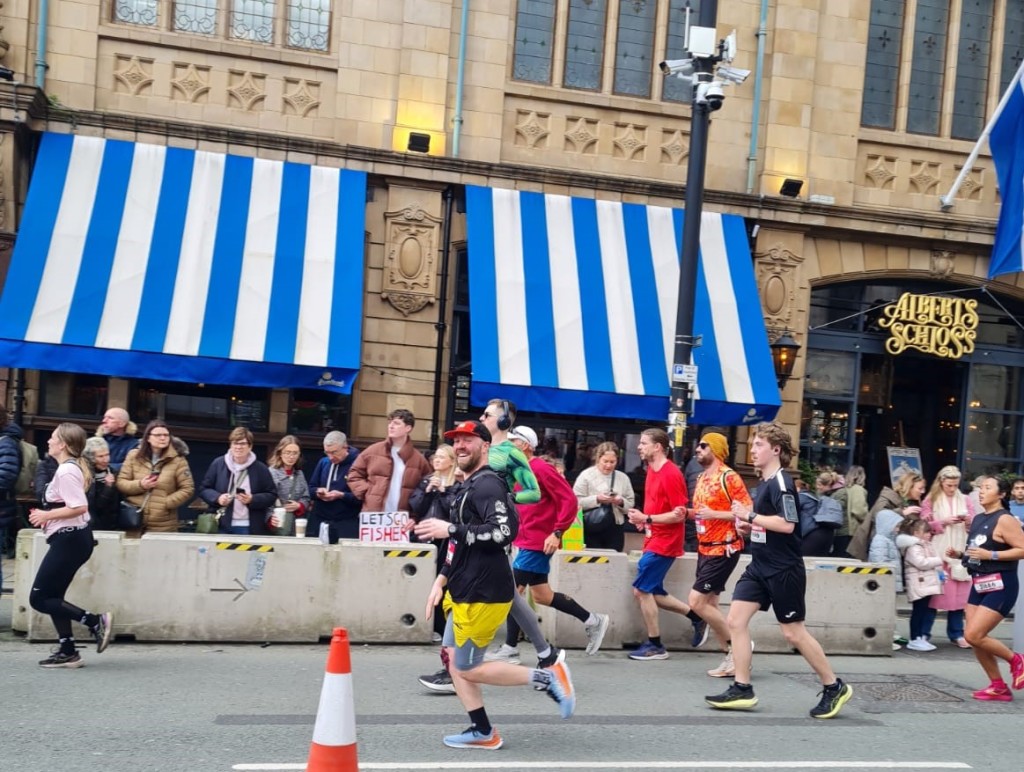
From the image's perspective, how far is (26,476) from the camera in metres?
9.83

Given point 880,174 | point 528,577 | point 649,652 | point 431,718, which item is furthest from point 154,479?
point 880,174

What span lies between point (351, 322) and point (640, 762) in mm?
8248

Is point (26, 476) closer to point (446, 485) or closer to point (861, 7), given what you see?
point (446, 485)

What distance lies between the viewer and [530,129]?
1527 cm

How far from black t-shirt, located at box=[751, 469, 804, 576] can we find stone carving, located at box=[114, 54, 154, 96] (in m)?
10.3

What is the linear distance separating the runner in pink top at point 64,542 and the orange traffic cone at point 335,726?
3.58 meters

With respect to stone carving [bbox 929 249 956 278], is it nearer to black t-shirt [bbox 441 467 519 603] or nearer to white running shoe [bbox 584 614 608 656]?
white running shoe [bbox 584 614 608 656]

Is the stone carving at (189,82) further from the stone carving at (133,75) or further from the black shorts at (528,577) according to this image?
the black shorts at (528,577)

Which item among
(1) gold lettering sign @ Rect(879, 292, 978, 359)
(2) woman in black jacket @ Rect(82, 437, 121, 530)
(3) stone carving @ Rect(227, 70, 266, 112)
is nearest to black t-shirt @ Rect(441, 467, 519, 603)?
(2) woman in black jacket @ Rect(82, 437, 121, 530)

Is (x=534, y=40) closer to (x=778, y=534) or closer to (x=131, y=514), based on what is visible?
(x=131, y=514)

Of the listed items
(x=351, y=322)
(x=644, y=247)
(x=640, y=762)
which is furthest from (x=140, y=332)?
(x=640, y=762)

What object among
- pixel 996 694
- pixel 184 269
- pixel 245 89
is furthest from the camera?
pixel 245 89

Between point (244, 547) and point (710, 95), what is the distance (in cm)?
648

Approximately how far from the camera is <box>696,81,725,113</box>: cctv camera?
11.3m
